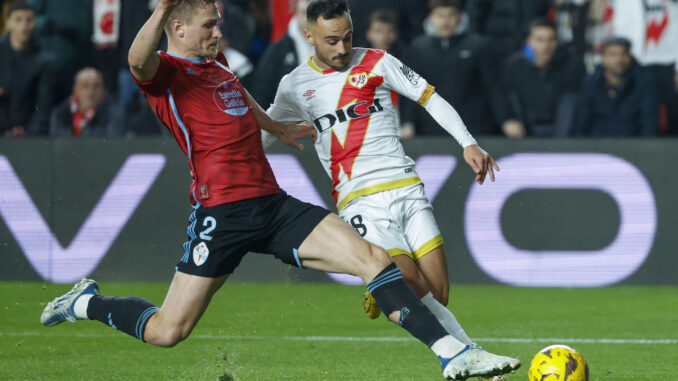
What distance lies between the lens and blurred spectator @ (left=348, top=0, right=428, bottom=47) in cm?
1123

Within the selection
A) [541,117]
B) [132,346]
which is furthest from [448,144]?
[132,346]

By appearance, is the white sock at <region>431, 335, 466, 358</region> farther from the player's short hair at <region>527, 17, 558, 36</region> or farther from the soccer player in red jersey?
the player's short hair at <region>527, 17, 558, 36</region>

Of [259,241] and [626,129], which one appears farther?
[626,129]

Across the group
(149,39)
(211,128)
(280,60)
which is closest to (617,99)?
(280,60)

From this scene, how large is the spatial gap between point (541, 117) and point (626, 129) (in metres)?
0.84

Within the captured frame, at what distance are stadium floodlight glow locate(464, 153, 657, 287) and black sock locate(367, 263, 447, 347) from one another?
5.53 m

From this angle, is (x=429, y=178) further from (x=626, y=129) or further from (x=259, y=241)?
(x=259, y=241)

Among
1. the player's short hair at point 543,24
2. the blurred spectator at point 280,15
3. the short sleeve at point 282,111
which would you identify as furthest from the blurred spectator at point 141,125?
the short sleeve at point 282,111

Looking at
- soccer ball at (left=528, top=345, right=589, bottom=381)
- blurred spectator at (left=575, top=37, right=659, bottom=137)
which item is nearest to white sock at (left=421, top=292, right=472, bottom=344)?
soccer ball at (left=528, top=345, right=589, bottom=381)

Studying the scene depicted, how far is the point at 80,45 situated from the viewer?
38.7ft

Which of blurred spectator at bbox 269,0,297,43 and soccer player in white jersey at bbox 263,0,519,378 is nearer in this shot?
soccer player in white jersey at bbox 263,0,519,378

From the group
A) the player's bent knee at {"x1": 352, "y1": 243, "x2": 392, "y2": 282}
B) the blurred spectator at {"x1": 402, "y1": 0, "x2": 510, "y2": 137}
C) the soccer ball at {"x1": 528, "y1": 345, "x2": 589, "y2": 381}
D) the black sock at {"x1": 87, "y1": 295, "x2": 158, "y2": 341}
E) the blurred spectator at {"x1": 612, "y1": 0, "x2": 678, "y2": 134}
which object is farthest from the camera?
the blurred spectator at {"x1": 612, "y1": 0, "x2": 678, "y2": 134}

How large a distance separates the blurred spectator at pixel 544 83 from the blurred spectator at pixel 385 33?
3.82ft

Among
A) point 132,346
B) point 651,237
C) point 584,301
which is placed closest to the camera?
point 132,346
